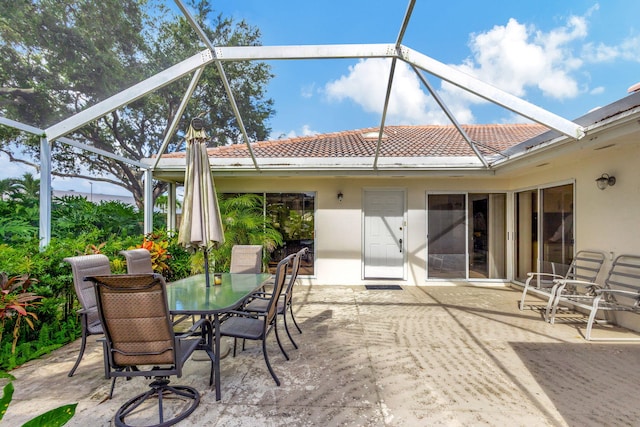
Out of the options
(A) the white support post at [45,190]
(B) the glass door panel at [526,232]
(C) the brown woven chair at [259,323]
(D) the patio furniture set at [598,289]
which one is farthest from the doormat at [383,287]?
(A) the white support post at [45,190]

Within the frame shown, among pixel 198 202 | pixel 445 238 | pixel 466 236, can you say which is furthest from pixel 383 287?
pixel 198 202

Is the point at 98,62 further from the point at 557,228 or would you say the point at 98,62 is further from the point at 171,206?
the point at 557,228

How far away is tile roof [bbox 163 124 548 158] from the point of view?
6672 mm

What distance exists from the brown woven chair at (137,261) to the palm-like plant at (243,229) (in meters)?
2.18

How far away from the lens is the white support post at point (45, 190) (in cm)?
432

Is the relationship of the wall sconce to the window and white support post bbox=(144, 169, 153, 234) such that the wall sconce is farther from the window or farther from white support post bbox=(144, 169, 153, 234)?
white support post bbox=(144, 169, 153, 234)

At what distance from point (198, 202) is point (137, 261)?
55.5 inches

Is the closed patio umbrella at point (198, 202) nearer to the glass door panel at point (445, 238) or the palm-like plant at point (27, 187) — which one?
the palm-like plant at point (27, 187)

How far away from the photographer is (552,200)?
6.13m

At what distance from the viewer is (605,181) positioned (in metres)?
4.79

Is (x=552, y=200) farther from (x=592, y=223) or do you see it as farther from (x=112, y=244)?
(x=112, y=244)

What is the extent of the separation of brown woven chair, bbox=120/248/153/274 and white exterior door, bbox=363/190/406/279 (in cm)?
482

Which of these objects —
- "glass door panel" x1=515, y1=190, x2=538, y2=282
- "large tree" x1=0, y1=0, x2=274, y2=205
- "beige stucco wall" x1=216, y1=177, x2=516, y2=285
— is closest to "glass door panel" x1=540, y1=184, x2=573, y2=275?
"glass door panel" x1=515, y1=190, x2=538, y2=282

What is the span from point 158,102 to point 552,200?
8005mm
